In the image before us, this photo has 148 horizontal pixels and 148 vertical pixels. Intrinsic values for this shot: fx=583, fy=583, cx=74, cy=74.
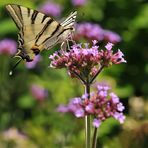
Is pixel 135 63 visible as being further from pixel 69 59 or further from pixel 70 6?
pixel 69 59

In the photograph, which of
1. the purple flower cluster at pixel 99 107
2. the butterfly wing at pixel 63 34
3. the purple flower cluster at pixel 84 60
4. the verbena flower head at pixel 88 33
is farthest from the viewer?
the verbena flower head at pixel 88 33

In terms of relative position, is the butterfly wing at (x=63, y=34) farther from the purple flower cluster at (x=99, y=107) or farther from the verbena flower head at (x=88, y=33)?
the verbena flower head at (x=88, y=33)

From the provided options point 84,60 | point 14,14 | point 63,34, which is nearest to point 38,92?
point 63,34

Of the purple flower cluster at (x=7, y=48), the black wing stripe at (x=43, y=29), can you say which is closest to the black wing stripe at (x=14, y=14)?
the black wing stripe at (x=43, y=29)

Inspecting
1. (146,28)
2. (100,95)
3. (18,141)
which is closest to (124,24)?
(146,28)

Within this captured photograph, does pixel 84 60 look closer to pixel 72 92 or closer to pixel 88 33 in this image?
pixel 88 33

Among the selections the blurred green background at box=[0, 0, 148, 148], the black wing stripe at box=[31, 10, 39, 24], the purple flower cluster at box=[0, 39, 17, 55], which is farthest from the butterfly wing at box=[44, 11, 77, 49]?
the purple flower cluster at box=[0, 39, 17, 55]
